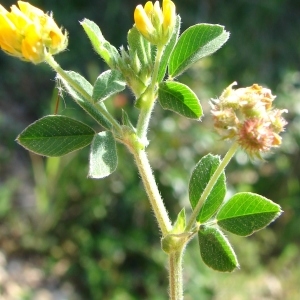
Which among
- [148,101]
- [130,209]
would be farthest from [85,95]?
[130,209]

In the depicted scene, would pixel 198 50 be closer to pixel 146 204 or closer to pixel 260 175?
pixel 146 204

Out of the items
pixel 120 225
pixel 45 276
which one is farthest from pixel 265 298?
pixel 45 276

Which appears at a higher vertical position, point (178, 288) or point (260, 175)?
point (260, 175)

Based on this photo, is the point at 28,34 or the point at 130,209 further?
the point at 130,209

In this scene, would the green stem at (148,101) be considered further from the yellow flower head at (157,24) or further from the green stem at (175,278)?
the green stem at (175,278)

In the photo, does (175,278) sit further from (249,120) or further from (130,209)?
(130,209)
